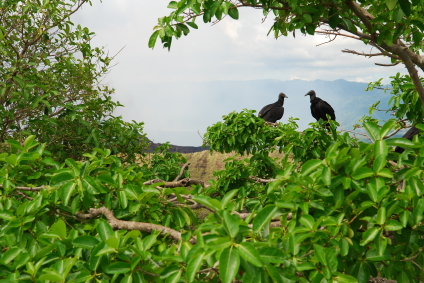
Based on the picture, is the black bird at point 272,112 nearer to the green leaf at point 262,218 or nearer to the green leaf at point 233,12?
the green leaf at point 233,12

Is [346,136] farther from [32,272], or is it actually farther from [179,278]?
[32,272]

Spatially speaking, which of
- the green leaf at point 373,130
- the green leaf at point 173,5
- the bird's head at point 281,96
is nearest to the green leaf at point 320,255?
the green leaf at point 373,130

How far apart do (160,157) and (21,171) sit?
388cm

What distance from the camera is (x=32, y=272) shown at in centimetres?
154

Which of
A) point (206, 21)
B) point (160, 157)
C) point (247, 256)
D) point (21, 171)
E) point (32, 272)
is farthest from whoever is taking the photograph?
point (160, 157)

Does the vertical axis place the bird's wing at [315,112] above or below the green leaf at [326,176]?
above

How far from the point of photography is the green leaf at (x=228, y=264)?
1.13 meters

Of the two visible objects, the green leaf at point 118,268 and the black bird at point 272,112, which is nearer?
the green leaf at point 118,268

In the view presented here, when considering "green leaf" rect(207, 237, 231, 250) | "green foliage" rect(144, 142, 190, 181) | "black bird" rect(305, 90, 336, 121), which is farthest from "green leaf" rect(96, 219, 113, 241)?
"black bird" rect(305, 90, 336, 121)

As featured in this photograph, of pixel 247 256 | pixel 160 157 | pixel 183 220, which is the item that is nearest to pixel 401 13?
pixel 183 220

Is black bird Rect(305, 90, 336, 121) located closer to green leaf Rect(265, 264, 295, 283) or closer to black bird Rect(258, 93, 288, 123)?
Result: black bird Rect(258, 93, 288, 123)

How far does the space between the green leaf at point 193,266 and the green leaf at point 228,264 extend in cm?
11

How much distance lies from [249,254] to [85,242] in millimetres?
795

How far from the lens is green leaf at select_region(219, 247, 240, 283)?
1.13 metres
